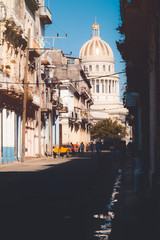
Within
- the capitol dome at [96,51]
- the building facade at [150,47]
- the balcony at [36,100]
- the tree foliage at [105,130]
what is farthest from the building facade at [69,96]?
the capitol dome at [96,51]

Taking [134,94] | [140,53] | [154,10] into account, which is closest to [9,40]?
[134,94]

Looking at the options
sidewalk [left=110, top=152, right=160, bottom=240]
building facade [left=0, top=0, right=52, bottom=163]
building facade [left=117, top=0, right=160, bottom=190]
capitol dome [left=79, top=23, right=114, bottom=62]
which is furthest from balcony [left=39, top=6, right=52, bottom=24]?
capitol dome [left=79, top=23, right=114, bottom=62]

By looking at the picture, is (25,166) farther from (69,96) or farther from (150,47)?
(69,96)

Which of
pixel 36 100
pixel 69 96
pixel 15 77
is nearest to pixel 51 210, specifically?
pixel 15 77

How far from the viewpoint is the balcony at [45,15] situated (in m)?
56.2

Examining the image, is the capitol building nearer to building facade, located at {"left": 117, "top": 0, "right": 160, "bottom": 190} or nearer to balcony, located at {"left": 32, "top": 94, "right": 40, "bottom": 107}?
balcony, located at {"left": 32, "top": 94, "right": 40, "bottom": 107}

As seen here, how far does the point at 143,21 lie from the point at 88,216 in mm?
6295

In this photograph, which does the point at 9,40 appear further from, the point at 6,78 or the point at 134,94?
the point at 134,94

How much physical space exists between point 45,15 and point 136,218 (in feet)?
156

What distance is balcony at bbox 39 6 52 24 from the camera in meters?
56.2

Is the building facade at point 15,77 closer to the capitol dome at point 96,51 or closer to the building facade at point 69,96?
the building facade at point 69,96

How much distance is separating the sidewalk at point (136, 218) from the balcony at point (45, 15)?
4354 centimetres

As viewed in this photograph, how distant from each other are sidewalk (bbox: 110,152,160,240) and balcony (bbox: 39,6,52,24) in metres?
43.5

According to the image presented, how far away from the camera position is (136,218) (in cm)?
1037
